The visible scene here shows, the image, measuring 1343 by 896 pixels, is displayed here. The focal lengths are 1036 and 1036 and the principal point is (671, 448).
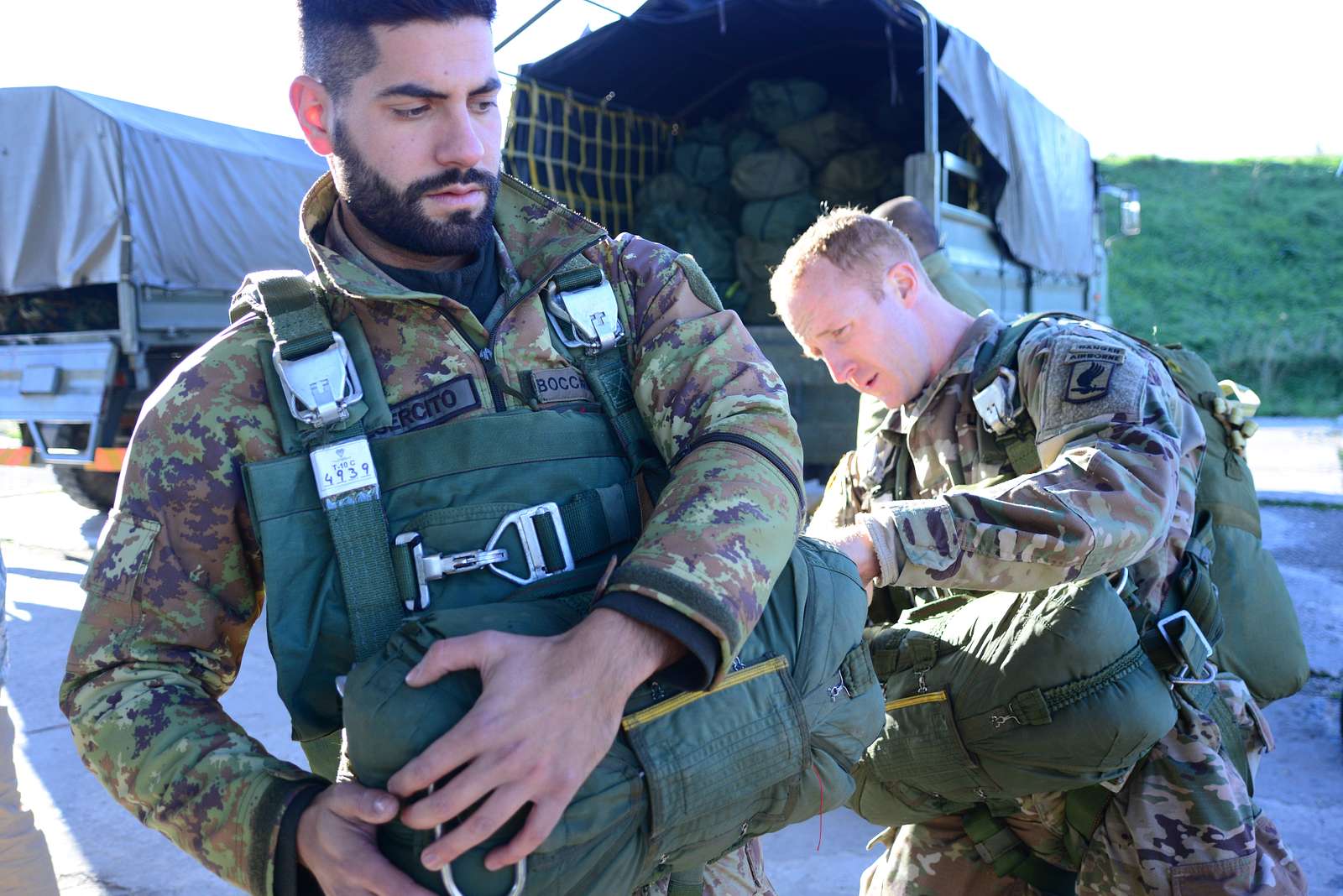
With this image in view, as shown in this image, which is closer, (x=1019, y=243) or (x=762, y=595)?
(x=762, y=595)

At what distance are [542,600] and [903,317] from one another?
133cm

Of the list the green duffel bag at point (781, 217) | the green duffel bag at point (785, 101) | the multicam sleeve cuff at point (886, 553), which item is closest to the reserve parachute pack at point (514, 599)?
the multicam sleeve cuff at point (886, 553)

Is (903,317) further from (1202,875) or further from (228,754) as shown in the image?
(228,754)

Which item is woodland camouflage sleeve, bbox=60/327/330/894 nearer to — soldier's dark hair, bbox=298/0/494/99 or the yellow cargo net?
soldier's dark hair, bbox=298/0/494/99

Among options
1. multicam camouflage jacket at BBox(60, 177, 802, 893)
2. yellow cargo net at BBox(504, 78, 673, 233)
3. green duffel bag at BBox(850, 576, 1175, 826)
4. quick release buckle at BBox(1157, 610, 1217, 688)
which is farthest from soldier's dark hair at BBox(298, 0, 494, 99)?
yellow cargo net at BBox(504, 78, 673, 233)

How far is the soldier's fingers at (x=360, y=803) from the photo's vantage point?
93 cm

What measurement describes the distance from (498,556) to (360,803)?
30 centimetres

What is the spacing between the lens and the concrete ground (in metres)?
2.92

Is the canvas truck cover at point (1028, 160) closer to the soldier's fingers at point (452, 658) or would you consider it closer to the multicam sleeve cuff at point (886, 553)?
the multicam sleeve cuff at point (886, 553)

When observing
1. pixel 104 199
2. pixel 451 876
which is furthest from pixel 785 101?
pixel 451 876

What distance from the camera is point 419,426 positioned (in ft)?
4.04

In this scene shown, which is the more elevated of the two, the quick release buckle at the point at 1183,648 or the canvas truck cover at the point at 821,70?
→ the canvas truck cover at the point at 821,70

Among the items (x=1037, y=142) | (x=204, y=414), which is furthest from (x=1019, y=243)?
(x=204, y=414)

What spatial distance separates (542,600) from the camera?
3.65 ft
